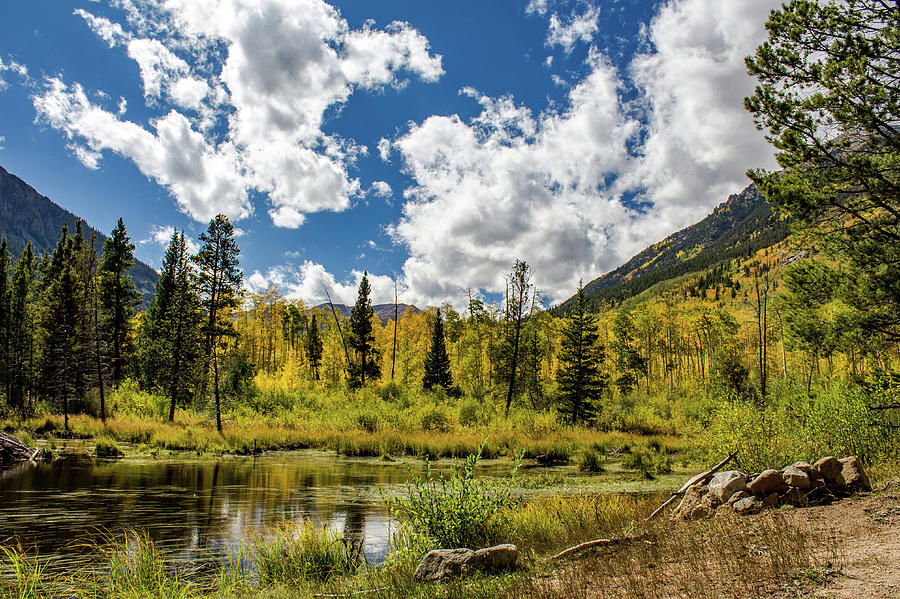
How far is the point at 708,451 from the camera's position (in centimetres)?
1503

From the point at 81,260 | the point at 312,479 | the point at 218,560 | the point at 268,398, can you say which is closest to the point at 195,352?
the point at 268,398

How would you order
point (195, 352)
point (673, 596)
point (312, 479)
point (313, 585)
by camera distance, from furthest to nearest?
point (195, 352)
point (312, 479)
point (313, 585)
point (673, 596)

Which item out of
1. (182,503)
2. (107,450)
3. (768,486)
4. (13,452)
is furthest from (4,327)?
(768,486)

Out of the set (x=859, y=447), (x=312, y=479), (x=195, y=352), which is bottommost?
(x=312, y=479)

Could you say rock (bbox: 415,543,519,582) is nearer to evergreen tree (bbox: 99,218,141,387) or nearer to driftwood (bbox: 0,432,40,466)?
driftwood (bbox: 0,432,40,466)

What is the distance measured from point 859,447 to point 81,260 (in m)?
43.1

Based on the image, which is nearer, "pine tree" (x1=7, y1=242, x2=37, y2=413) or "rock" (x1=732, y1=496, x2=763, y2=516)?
"rock" (x1=732, y1=496, x2=763, y2=516)

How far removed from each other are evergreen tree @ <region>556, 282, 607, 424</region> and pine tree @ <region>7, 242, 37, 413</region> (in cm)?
4353

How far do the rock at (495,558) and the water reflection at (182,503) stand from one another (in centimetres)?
315

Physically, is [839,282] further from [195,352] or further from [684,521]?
[195,352]

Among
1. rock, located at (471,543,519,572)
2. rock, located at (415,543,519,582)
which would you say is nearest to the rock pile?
rock, located at (471,543,519,572)

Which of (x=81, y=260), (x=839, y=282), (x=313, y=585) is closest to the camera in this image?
(x=313, y=585)

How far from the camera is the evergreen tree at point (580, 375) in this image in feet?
119

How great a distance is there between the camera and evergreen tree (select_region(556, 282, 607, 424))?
36312mm
